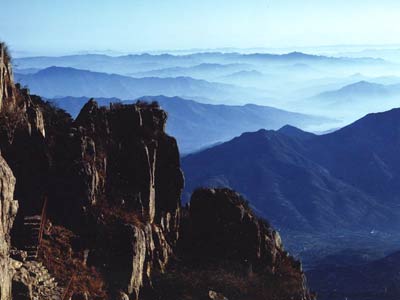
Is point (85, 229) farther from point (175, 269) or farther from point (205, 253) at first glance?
point (205, 253)

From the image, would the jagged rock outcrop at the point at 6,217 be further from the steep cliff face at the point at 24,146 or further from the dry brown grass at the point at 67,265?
the steep cliff face at the point at 24,146

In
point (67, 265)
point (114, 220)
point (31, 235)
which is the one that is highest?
point (31, 235)

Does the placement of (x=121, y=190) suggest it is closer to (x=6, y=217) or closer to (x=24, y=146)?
(x=24, y=146)

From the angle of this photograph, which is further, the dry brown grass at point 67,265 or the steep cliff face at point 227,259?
the steep cliff face at point 227,259

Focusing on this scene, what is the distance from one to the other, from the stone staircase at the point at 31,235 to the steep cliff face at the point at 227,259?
32.3ft

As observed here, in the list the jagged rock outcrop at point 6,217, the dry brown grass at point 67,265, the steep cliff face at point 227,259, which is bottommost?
the steep cliff face at point 227,259

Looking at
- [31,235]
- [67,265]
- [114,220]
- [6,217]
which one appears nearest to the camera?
[6,217]

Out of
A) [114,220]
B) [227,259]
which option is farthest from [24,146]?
[227,259]

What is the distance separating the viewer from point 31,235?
125 feet

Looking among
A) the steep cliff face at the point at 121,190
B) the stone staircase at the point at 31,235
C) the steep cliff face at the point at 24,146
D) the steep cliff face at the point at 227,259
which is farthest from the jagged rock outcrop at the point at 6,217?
the steep cliff face at the point at 227,259

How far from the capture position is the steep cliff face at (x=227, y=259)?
1797 inches

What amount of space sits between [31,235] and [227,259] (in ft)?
58.0

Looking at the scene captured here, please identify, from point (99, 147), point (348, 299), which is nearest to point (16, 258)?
point (99, 147)

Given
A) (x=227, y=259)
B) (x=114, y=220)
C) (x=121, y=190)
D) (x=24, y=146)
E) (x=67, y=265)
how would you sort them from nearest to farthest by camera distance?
(x=67, y=265), (x=24, y=146), (x=114, y=220), (x=121, y=190), (x=227, y=259)
